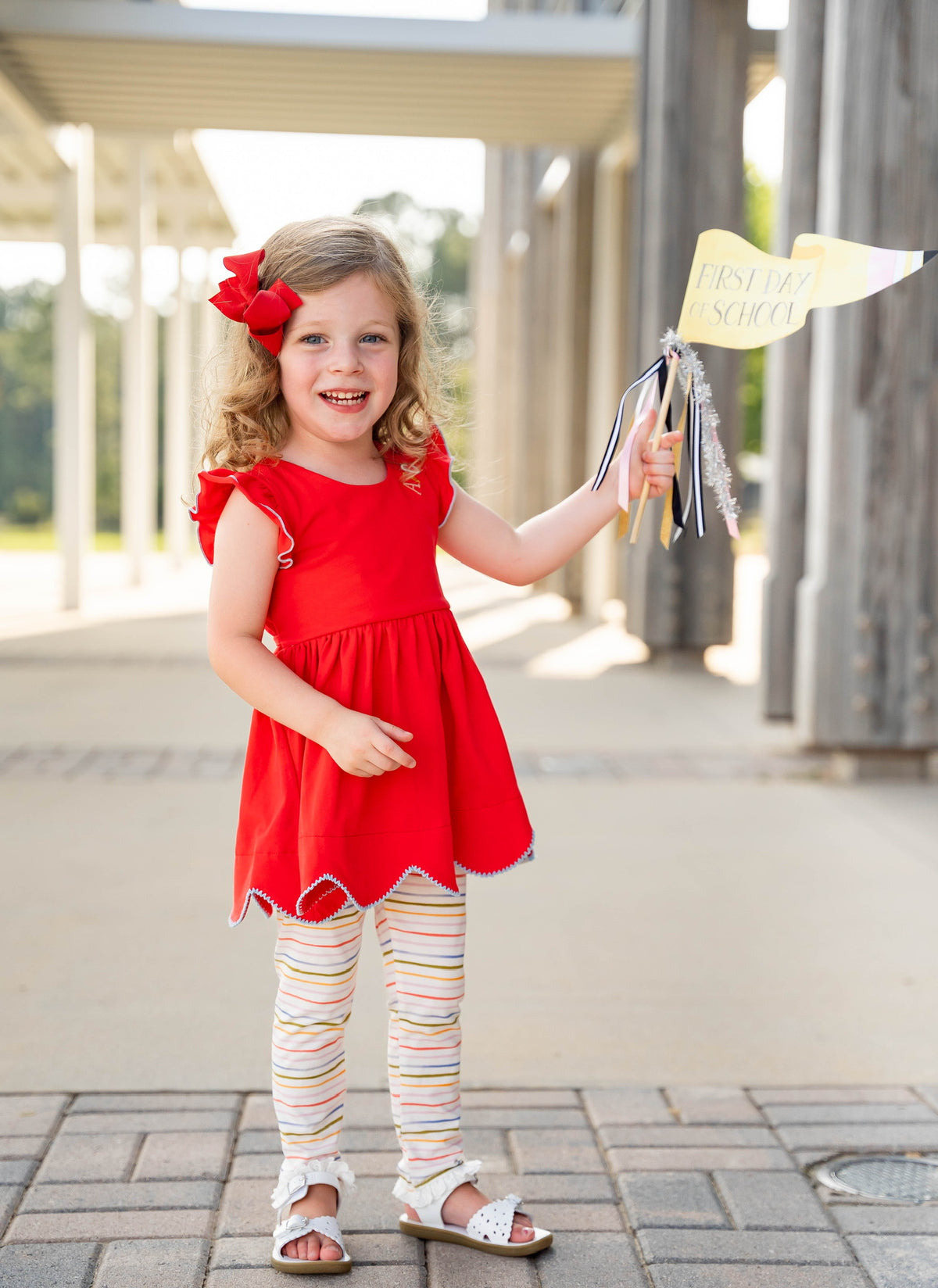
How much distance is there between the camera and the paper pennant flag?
195cm

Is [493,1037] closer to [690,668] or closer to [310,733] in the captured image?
[310,733]

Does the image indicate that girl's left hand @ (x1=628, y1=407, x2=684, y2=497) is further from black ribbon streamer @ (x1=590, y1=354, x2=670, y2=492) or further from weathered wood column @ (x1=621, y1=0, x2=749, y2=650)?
weathered wood column @ (x1=621, y1=0, x2=749, y2=650)

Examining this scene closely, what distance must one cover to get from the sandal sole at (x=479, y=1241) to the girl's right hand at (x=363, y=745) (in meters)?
0.70

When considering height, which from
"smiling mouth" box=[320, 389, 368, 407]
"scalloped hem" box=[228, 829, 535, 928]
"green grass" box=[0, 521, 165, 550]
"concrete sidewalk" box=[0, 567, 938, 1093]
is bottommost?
"concrete sidewalk" box=[0, 567, 938, 1093]

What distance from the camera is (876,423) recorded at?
195 inches

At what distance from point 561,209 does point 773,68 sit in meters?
3.53

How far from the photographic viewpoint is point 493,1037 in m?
2.83

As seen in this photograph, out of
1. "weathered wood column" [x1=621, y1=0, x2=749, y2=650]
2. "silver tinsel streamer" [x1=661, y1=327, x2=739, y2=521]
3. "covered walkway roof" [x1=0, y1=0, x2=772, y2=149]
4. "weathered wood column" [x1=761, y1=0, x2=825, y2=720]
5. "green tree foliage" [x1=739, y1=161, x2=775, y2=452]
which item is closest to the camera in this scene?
"silver tinsel streamer" [x1=661, y1=327, x2=739, y2=521]

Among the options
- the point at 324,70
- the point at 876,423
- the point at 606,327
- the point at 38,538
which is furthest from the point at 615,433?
the point at 38,538

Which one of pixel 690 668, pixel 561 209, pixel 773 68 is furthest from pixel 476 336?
pixel 690 668

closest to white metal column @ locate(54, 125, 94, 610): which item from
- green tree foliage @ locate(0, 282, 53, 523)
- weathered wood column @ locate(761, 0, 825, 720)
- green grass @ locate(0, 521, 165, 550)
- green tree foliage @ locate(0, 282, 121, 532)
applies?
weathered wood column @ locate(761, 0, 825, 720)

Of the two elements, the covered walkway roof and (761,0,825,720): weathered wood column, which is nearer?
(761,0,825,720): weathered wood column

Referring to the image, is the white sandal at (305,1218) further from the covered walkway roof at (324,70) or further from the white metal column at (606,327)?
the white metal column at (606,327)

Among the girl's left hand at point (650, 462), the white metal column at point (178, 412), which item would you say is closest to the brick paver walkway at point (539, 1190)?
the girl's left hand at point (650, 462)
